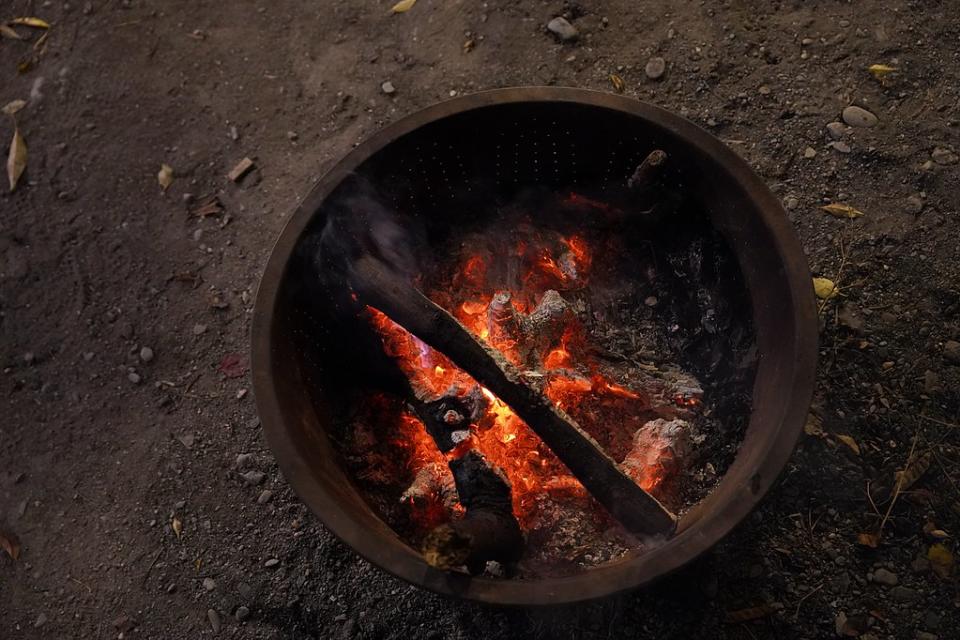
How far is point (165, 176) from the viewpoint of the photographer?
3.52 metres

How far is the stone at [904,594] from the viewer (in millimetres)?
2332

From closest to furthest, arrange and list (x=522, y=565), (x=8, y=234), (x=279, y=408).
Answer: (x=279, y=408) → (x=522, y=565) → (x=8, y=234)

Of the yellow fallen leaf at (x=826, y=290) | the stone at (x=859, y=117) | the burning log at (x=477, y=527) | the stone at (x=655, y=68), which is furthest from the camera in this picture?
the stone at (x=655, y=68)

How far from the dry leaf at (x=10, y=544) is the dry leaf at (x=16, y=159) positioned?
1.78 metres

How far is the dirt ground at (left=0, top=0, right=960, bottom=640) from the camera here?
245 centimetres

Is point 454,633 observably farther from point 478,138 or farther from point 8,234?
point 8,234

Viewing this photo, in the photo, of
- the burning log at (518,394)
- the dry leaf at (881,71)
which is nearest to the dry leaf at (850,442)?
the burning log at (518,394)

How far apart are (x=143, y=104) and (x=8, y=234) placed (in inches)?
37.4

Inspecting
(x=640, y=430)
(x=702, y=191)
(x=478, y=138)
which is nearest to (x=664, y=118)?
(x=702, y=191)

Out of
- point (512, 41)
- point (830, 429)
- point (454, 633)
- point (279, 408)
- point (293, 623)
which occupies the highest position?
point (512, 41)

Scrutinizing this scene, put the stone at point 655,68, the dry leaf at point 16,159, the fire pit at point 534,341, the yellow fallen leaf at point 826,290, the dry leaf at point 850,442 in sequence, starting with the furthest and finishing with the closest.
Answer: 1. the dry leaf at point 16,159
2. the stone at point 655,68
3. the yellow fallen leaf at point 826,290
4. the dry leaf at point 850,442
5. the fire pit at point 534,341

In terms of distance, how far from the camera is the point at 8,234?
347 cm

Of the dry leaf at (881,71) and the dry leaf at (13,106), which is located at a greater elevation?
the dry leaf at (881,71)

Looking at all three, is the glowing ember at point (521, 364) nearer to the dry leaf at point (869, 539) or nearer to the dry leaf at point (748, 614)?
the dry leaf at point (748, 614)
